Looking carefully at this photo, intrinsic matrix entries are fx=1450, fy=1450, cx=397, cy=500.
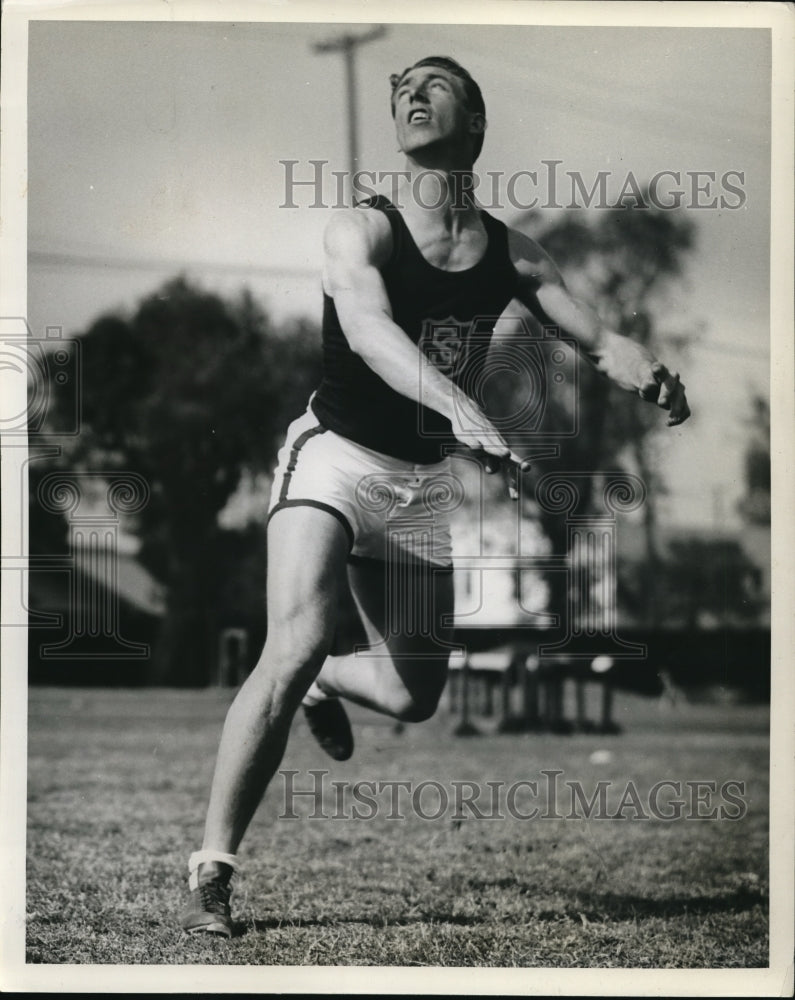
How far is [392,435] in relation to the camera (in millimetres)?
4590

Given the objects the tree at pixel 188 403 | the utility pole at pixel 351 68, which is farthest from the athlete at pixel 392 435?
the tree at pixel 188 403

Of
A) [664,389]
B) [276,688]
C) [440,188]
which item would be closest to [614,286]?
[664,389]

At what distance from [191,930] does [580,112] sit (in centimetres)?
277

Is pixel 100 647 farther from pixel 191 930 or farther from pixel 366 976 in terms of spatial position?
pixel 366 976

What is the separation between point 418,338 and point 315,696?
1.21 meters

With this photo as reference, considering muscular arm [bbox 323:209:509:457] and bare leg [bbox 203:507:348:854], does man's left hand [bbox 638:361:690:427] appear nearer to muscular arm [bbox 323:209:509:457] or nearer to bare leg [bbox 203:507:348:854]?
muscular arm [bbox 323:209:509:457]

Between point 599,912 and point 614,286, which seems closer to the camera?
point 599,912

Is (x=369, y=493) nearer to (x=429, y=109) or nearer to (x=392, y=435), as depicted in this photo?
(x=392, y=435)

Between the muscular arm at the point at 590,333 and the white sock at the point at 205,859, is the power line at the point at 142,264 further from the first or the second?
the white sock at the point at 205,859

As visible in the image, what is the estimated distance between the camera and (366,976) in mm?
4230

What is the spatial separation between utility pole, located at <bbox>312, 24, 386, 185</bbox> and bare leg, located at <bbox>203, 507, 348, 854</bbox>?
1.20 m

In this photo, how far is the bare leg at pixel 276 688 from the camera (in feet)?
14.0

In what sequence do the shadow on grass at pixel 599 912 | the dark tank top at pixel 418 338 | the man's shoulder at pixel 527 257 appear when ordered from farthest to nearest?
Result: the man's shoulder at pixel 527 257 → the dark tank top at pixel 418 338 → the shadow on grass at pixel 599 912

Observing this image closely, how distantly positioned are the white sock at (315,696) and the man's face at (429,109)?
1.73 metres
